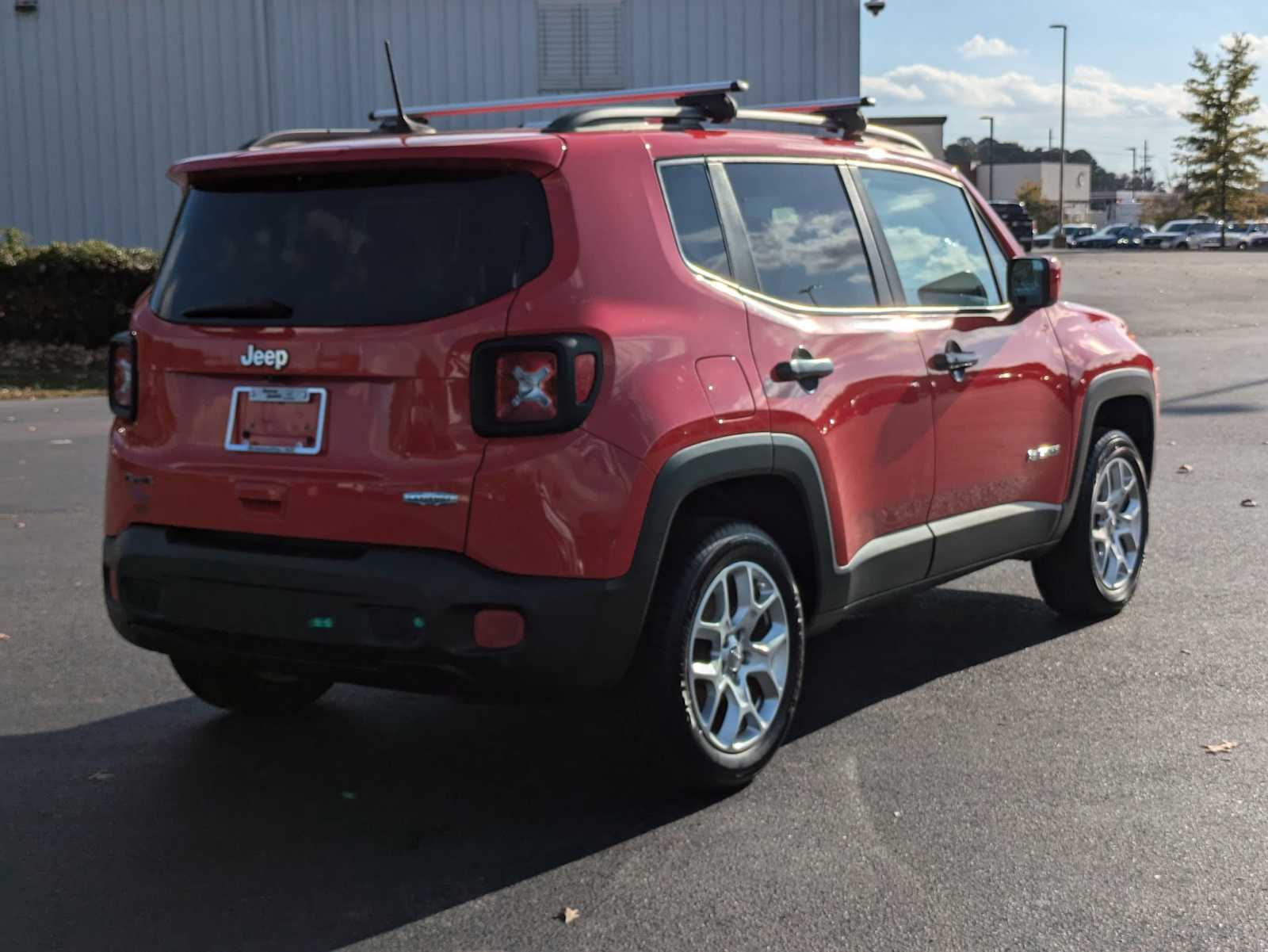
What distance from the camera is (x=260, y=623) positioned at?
4.15 metres

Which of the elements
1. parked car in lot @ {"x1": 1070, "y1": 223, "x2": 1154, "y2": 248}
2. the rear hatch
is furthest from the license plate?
parked car in lot @ {"x1": 1070, "y1": 223, "x2": 1154, "y2": 248}

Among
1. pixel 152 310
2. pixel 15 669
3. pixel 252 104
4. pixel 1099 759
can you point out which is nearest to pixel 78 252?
pixel 252 104

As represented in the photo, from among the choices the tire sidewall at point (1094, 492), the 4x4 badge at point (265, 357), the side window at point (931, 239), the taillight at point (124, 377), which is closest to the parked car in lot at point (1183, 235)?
the tire sidewall at point (1094, 492)

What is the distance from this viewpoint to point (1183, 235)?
251 ft

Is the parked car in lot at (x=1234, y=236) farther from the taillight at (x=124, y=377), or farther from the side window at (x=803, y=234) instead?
the taillight at (x=124, y=377)

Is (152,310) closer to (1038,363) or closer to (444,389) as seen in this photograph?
(444,389)

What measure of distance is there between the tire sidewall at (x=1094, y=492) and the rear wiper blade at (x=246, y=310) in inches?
136

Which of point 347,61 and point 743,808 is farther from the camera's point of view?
point 347,61

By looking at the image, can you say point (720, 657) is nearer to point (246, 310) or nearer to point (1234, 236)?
point (246, 310)

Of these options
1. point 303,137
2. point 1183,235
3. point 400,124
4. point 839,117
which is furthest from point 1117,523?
point 1183,235

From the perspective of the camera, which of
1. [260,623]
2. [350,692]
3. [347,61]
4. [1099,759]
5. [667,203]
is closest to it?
[260,623]

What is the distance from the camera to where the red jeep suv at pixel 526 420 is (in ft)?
13.1

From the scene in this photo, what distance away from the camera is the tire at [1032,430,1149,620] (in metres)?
6.39

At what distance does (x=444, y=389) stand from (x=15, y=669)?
9.11ft
